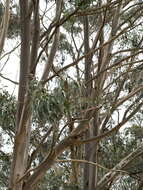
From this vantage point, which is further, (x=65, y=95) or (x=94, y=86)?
(x=94, y=86)

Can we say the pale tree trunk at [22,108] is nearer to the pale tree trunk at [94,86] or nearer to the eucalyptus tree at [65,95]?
the eucalyptus tree at [65,95]

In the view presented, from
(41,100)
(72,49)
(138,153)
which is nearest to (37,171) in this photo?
(41,100)

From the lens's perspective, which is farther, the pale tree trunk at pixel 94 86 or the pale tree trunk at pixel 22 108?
the pale tree trunk at pixel 94 86

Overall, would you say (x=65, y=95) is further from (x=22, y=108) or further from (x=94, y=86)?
(x=94, y=86)

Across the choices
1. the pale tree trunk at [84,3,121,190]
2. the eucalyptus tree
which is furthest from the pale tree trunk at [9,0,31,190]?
the pale tree trunk at [84,3,121,190]

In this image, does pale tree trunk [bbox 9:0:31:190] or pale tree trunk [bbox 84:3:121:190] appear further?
pale tree trunk [bbox 84:3:121:190]

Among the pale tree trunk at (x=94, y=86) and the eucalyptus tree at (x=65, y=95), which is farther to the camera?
the pale tree trunk at (x=94, y=86)

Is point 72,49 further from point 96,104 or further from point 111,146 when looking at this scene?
point 96,104

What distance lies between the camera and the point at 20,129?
4777mm

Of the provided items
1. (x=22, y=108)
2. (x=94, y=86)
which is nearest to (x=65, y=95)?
(x=22, y=108)

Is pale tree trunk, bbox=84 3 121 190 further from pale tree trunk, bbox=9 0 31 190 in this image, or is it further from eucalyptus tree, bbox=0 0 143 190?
pale tree trunk, bbox=9 0 31 190

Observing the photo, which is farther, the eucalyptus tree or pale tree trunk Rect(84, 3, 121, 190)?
pale tree trunk Rect(84, 3, 121, 190)

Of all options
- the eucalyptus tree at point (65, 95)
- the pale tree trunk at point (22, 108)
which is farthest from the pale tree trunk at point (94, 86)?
the pale tree trunk at point (22, 108)

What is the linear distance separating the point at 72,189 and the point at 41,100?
9.62 ft
